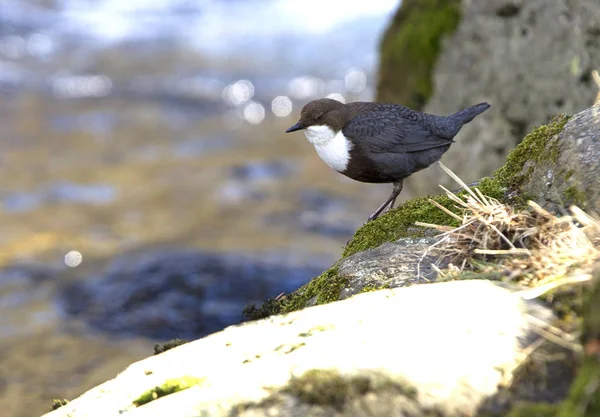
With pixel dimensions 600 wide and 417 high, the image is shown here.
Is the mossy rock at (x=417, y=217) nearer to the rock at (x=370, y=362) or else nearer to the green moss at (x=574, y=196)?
the green moss at (x=574, y=196)

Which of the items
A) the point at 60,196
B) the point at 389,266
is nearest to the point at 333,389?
the point at 389,266

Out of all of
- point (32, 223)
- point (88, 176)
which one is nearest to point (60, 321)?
point (32, 223)

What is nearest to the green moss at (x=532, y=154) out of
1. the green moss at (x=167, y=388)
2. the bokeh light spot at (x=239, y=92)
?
the green moss at (x=167, y=388)

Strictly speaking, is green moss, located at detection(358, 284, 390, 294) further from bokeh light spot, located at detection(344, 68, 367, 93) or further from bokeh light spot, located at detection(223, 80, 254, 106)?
bokeh light spot, located at detection(344, 68, 367, 93)

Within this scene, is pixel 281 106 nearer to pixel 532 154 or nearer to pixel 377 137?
pixel 377 137

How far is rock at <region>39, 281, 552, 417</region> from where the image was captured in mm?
1745

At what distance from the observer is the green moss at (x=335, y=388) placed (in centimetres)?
175

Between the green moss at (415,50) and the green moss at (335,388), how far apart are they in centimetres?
554

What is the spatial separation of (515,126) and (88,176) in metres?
5.89

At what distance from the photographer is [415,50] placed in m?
7.17

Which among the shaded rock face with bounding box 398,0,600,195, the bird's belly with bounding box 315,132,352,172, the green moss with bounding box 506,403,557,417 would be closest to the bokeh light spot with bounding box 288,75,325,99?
the shaded rock face with bounding box 398,0,600,195

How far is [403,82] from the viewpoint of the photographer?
728 centimetres

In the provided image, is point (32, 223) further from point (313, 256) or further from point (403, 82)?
point (403, 82)

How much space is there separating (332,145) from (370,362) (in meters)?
2.68
